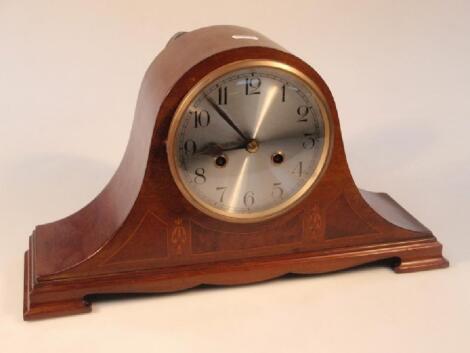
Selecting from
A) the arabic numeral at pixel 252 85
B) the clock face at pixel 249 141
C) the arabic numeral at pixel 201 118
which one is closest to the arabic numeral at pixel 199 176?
the clock face at pixel 249 141

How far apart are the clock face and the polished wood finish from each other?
0.11 feet

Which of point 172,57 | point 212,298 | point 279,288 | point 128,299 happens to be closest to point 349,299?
point 279,288

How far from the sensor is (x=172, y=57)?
2479 mm

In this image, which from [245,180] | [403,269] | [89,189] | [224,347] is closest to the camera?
[224,347]

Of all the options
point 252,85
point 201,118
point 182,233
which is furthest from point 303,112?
point 182,233

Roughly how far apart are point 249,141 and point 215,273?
38 centimetres

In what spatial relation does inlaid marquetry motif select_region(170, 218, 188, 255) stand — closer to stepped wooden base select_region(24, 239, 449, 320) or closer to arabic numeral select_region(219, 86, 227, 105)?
stepped wooden base select_region(24, 239, 449, 320)

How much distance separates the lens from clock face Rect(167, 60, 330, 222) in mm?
2346

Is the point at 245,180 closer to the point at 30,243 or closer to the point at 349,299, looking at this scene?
the point at 349,299

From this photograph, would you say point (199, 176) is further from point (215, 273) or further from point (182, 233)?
point (215, 273)

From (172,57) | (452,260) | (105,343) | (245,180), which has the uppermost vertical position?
(172,57)

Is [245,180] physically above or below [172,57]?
below

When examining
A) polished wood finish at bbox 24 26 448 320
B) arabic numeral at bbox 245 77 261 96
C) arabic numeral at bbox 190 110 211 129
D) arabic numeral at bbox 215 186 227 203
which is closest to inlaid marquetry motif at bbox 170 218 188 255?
polished wood finish at bbox 24 26 448 320

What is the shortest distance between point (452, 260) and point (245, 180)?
70 centimetres
